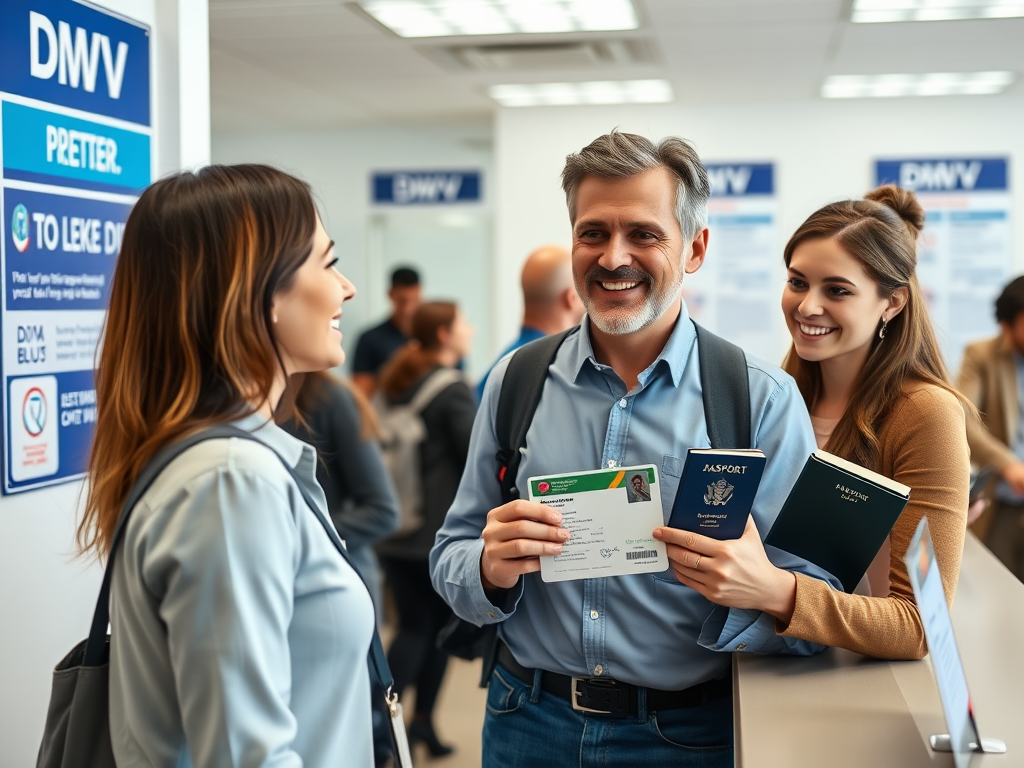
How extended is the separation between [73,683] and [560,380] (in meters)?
0.91

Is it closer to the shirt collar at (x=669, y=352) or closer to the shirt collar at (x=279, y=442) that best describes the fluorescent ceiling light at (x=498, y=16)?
the shirt collar at (x=669, y=352)

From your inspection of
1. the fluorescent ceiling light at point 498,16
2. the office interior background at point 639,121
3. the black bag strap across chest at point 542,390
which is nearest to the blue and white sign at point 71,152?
the black bag strap across chest at point 542,390

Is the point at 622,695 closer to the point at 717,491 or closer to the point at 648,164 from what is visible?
the point at 717,491

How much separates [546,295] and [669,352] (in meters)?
1.75

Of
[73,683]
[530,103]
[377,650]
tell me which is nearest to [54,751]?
[73,683]

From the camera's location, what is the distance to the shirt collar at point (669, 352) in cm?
166

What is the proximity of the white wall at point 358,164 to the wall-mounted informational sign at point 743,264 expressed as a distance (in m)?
2.20

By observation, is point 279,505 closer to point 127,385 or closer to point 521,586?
point 127,385

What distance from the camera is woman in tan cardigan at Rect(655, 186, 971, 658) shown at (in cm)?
148

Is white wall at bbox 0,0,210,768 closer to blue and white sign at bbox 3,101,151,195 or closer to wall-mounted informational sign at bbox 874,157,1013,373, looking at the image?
blue and white sign at bbox 3,101,151,195

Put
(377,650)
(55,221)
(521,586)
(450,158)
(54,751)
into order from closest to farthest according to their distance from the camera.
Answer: (54,751)
(377,650)
(521,586)
(55,221)
(450,158)

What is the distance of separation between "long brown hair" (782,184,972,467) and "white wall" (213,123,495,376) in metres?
6.15

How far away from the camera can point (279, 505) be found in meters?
1.12

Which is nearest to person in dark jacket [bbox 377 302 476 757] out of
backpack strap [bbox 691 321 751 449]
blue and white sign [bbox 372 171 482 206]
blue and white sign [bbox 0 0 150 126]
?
blue and white sign [bbox 0 0 150 126]
